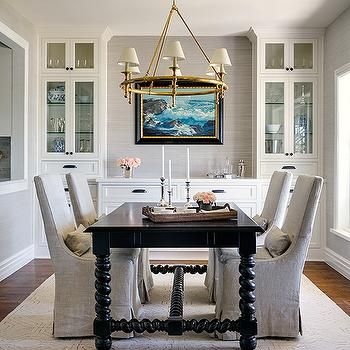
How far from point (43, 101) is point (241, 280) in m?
3.93

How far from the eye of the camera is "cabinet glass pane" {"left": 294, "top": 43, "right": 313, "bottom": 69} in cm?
612

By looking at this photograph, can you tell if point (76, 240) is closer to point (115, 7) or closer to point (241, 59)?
point (115, 7)

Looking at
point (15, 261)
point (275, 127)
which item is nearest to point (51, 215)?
point (15, 261)

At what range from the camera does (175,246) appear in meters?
2.97

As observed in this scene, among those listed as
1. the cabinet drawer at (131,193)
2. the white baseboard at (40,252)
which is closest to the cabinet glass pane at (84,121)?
the cabinet drawer at (131,193)

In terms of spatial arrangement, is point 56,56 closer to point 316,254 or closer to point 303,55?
point 303,55

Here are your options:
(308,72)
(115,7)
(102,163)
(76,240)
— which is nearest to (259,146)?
(308,72)

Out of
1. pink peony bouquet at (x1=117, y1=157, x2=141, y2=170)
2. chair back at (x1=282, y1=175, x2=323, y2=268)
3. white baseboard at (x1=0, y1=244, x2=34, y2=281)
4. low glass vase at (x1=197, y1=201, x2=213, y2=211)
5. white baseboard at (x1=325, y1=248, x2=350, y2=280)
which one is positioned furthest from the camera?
pink peony bouquet at (x1=117, y1=157, x2=141, y2=170)

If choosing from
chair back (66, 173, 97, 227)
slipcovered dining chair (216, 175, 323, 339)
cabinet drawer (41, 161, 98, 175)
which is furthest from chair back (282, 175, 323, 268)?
cabinet drawer (41, 161, 98, 175)

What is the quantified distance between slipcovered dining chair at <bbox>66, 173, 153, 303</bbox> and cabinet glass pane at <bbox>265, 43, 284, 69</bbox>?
9.23ft

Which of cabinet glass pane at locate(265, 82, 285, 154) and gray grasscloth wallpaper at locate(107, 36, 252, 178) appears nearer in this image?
cabinet glass pane at locate(265, 82, 285, 154)

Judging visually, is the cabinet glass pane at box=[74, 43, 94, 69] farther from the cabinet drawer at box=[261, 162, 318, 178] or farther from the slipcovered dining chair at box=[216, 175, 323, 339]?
the slipcovered dining chair at box=[216, 175, 323, 339]

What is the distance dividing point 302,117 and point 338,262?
173 centimetres

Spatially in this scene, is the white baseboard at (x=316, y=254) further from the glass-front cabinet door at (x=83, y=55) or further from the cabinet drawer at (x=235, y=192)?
the glass-front cabinet door at (x=83, y=55)
